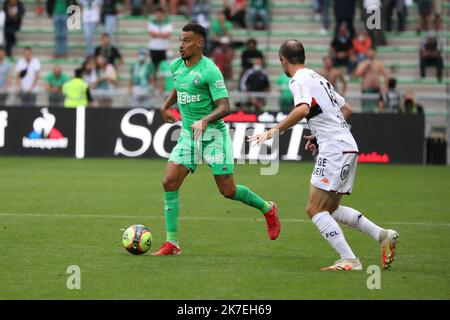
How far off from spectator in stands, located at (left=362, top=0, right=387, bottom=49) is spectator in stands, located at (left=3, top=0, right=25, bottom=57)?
9.75 m

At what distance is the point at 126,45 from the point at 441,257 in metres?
20.9

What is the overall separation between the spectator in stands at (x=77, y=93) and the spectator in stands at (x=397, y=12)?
930 centimetres

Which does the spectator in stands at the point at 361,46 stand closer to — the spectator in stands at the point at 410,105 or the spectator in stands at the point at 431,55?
the spectator in stands at the point at 431,55

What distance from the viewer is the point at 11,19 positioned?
29.5 metres

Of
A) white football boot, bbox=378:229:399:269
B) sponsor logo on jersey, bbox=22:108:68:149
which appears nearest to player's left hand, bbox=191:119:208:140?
white football boot, bbox=378:229:399:269

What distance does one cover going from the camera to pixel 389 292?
860 centimetres

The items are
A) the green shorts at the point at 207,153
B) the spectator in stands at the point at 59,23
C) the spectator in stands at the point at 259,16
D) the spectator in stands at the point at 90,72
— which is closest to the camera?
the green shorts at the point at 207,153

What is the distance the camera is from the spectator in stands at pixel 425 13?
96.3ft

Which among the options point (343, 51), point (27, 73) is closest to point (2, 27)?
point (27, 73)

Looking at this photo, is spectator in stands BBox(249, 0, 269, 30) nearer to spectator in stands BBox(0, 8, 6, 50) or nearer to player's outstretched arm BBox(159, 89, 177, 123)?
spectator in stands BBox(0, 8, 6, 50)

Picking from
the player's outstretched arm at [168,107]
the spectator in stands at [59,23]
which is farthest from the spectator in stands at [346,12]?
the player's outstretched arm at [168,107]

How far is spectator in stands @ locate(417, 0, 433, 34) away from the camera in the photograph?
29.3 meters

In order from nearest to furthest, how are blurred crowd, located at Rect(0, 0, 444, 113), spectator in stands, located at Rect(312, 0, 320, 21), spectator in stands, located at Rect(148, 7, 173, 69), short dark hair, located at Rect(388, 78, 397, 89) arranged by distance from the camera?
short dark hair, located at Rect(388, 78, 397, 89) → blurred crowd, located at Rect(0, 0, 444, 113) → spectator in stands, located at Rect(148, 7, 173, 69) → spectator in stands, located at Rect(312, 0, 320, 21)
